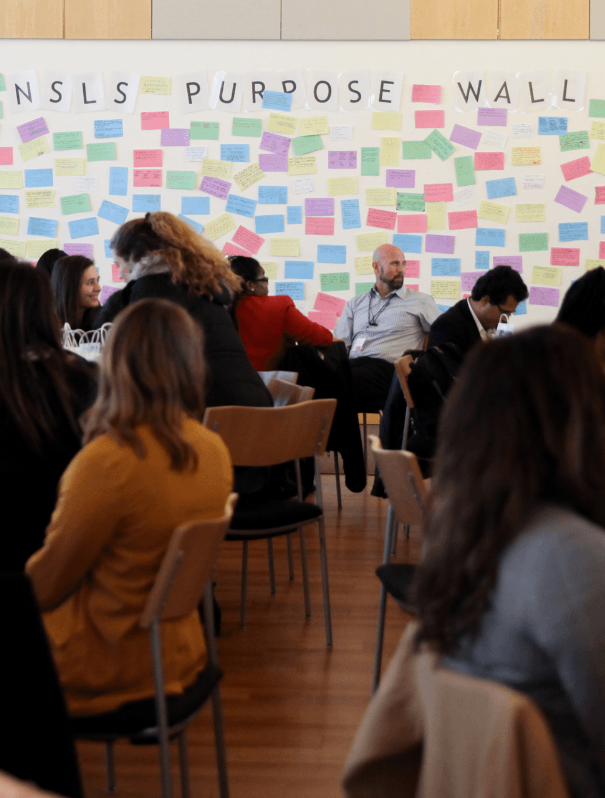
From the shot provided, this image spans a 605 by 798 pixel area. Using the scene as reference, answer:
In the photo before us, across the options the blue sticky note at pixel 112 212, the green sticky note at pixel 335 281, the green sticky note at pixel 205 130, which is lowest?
the green sticky note at pixel 335 281

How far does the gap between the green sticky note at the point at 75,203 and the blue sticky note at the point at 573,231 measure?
9.84 ft

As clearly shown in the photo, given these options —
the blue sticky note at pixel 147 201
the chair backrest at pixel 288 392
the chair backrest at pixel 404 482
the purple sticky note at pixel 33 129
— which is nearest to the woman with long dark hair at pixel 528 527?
the chair backrest at pixel 404 482

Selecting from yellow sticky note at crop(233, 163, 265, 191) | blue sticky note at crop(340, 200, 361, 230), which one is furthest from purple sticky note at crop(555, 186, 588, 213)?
yellow sticky note at crop(233, 163, 265, 191)

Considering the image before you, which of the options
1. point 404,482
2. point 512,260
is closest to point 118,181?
point 512,260

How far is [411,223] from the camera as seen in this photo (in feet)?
18.4

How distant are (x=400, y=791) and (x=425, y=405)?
95.8 inches

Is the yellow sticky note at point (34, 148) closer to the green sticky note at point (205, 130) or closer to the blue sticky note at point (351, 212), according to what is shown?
the green sticky note at point (205, 130)

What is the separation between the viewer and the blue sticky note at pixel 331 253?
5.68 metres

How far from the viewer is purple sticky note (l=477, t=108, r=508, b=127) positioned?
548 cm

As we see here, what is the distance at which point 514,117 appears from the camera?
5.48m

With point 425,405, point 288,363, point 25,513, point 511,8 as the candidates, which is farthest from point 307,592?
point 511,8

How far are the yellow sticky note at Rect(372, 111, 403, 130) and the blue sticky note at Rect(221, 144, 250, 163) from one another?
0.81 metres

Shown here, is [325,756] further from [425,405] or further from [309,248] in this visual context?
[309,248]

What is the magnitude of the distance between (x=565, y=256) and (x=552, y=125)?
31.5 inches
